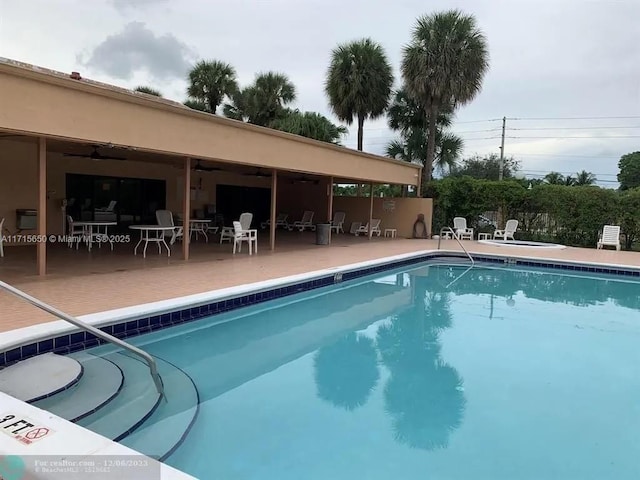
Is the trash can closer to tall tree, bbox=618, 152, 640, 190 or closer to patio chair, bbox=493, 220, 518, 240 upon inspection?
patio chair, bbox=493, 220, 518, 240

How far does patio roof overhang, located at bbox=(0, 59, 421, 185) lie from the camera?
6.55 meters

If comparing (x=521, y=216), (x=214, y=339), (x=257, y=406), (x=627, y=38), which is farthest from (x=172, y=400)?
(x=521, y=216)

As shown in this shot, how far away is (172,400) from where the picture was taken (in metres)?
4.18

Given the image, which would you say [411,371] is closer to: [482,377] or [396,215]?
[482,377]

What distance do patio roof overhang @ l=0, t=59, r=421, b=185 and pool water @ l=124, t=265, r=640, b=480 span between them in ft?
11.6

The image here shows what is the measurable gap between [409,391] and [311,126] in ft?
61.0

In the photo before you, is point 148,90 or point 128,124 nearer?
point 128,124

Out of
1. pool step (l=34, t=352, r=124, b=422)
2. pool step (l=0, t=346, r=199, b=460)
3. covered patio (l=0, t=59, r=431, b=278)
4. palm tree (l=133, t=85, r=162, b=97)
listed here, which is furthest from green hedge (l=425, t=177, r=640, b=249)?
palm tree (l=133, t=85, r=162, b=97)

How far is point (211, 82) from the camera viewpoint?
25.1m

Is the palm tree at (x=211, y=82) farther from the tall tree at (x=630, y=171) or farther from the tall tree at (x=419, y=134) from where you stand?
the tall tree at (x=630, y=171)

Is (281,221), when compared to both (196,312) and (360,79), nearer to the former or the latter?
(360,79)

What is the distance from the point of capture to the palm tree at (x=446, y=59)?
760 inches

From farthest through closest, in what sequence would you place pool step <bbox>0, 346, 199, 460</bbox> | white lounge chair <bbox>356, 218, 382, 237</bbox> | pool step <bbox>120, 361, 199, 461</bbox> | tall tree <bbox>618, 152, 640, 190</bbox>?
tall tree <bbox>618, 152, 640, 190</bbox>
white lounge chair <bbox>356, 218, 382, 237</bbox>
pool step <bbox>0, 346, 199, 460</bbox>
pool step <bbox>120, 361, 199, 461</bbox>

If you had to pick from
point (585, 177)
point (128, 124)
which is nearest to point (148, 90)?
point (128, 124)
